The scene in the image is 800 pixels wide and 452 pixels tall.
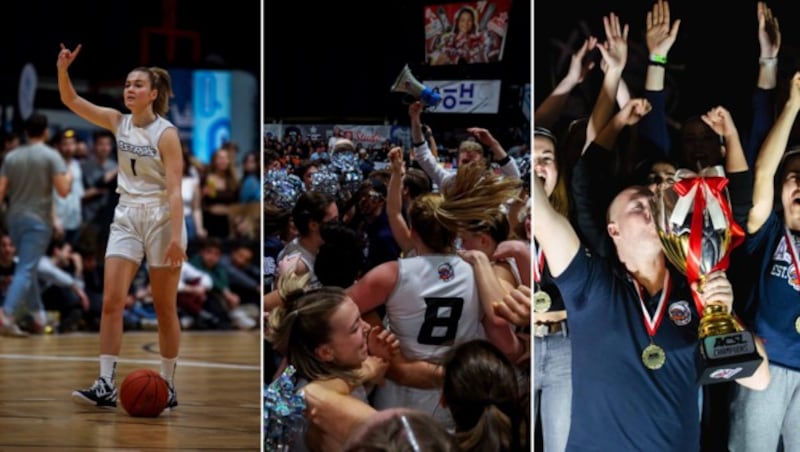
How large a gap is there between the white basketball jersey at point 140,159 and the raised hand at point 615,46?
147 cm

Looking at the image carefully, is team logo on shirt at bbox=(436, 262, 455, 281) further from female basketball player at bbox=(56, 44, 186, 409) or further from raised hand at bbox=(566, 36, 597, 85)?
female basketball player at bbox=(56, 44, 186, 409)

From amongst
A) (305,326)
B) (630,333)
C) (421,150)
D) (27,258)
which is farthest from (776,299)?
(27,258)

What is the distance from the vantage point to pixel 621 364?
4930 millimetres

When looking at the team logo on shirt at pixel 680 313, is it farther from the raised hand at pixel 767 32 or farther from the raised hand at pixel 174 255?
the raised hand at pixel 174 255

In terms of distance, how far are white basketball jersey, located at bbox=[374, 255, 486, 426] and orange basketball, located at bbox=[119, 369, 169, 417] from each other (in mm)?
969

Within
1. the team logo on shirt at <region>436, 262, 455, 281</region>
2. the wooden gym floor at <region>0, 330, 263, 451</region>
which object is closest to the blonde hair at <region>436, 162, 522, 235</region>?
the team logo on shirt at <region>436, 262, 455, 281</region>

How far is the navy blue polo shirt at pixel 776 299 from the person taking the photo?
4.95 metres

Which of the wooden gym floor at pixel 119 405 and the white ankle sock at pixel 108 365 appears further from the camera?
the white ankle sock at pixel 108 365

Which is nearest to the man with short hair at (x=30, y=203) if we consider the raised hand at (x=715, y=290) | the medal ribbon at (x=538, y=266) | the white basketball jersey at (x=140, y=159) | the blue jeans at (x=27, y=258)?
the blue jeans at (x=27, y=258)

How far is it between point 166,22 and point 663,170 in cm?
774

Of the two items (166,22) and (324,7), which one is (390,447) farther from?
(166,22)

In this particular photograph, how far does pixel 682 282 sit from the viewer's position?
16.2ft

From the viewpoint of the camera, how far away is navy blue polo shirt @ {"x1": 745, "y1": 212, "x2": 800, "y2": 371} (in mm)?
4949

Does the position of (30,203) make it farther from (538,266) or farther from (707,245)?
(707,245)
